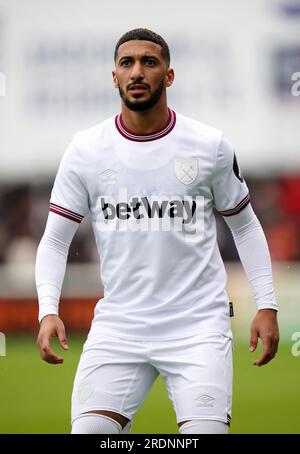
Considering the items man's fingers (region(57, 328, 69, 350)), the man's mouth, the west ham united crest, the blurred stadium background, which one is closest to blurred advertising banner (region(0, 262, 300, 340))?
the blurred stadium background

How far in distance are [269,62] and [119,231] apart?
1462cm

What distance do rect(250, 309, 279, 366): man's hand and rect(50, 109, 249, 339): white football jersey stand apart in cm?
14

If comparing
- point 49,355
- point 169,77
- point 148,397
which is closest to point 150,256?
point 49,355

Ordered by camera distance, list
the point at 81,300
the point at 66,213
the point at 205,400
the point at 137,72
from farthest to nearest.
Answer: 1. the point at 81,300
2. the point at 66,213
3. the point at 137,72
4. the point at 205,400

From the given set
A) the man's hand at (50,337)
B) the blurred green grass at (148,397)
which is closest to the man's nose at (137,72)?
the man's hand at (50,337)

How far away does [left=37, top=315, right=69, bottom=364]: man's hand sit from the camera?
5.21 metres

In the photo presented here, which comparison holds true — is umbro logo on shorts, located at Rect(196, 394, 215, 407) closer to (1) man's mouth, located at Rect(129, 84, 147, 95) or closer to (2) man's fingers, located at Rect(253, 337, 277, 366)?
(2) man's fingers, located at Rect(253, 337, 277, 366)

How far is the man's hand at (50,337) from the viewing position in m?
5.21

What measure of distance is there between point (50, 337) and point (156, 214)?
0.77 m

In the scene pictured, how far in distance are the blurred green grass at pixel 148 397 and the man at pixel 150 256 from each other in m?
4.67

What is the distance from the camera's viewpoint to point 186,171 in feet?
18.1

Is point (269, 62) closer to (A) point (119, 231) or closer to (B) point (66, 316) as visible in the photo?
(B) point (66, 316)

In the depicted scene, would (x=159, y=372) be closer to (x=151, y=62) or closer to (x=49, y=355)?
(x=49, y=355)

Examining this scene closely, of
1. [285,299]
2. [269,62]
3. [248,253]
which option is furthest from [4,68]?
[248,253]
